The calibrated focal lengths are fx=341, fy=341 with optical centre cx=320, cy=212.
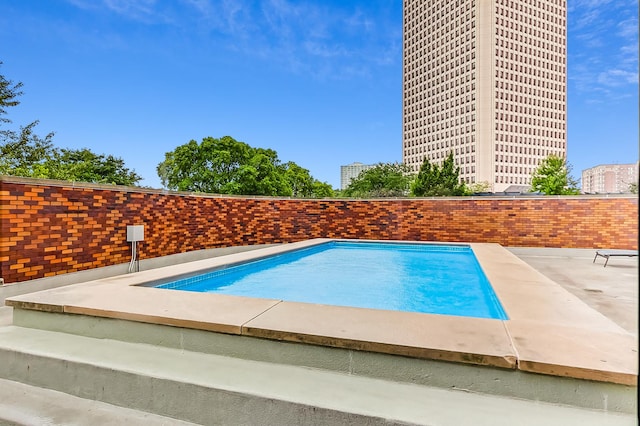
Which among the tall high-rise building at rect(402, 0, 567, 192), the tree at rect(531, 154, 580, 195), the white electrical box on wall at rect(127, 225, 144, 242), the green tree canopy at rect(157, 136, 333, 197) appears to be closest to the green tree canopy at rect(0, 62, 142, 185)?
the green tree canopy at rect(157, 136, 333, 197)

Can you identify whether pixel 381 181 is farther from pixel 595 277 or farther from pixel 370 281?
pixel 370 281

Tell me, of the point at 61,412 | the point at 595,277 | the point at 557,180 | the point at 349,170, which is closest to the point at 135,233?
the point at 61,412

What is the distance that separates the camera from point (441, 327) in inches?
102

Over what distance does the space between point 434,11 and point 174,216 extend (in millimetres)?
83864

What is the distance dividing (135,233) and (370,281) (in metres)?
4.46

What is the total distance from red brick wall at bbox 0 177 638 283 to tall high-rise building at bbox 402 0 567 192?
192ft

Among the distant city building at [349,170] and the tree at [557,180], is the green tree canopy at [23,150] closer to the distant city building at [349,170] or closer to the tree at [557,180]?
the tree at [557,180]

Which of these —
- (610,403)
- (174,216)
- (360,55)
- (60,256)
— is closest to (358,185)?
(360,55)

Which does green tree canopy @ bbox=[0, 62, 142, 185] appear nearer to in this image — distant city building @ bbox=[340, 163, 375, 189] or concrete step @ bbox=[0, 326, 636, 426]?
concrete step @ bbox=[0, 326, 636, 426]

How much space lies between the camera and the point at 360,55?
51125 millimetres

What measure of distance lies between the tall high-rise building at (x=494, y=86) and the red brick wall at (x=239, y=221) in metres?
58.6

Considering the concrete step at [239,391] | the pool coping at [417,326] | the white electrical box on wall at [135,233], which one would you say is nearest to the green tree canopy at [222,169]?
the white electrical box on wall at [135,233]

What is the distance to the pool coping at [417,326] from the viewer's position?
206cm

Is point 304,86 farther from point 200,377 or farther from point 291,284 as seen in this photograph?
point 200,377
